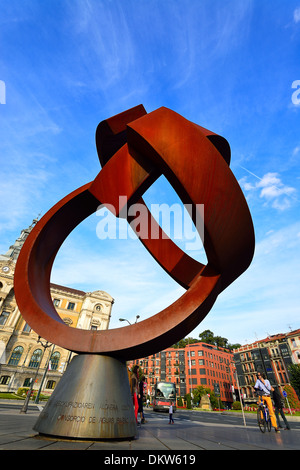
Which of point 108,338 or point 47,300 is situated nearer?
point 108,338

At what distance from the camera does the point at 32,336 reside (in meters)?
47.7

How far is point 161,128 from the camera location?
5.76m

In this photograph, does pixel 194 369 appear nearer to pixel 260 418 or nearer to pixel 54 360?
pixel 54 360

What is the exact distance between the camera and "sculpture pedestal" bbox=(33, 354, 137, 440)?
14.5 ft

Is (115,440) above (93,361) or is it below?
below

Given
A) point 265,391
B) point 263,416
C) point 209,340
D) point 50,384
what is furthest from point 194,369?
point 265,391

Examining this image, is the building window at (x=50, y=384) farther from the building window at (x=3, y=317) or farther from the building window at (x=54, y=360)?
the building window at (x=3, y=317)

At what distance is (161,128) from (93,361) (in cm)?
569

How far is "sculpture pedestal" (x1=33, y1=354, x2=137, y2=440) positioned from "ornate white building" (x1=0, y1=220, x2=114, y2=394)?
3783cm

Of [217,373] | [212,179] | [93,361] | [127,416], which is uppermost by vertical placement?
[217,373]

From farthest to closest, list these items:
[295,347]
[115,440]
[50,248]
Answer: [295,347], [50,248], [115,440]

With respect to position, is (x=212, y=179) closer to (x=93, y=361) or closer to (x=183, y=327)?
(x=183, y=327)

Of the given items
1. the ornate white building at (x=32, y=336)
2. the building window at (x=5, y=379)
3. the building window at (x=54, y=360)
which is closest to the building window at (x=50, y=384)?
the ornate white building at (x=32, y=336)

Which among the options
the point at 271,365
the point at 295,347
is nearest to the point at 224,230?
the point at 295,347
